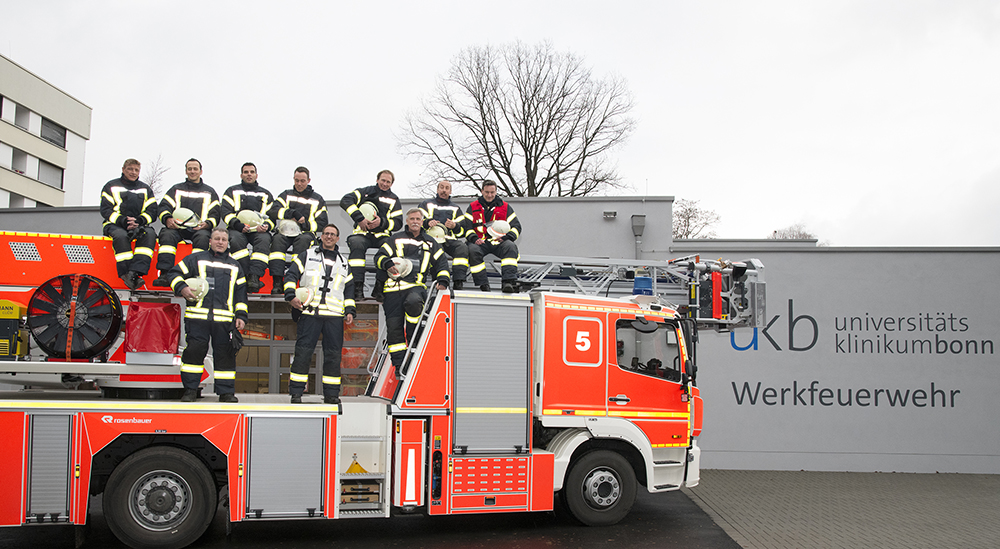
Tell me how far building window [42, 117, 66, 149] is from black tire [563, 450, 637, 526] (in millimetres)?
44279

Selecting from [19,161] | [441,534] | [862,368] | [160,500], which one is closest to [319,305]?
[160,500]

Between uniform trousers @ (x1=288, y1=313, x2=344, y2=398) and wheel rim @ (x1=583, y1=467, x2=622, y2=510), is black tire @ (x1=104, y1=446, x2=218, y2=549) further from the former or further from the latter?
wheel rim @ (x1=583, y1=467, x2=622, y2=510)

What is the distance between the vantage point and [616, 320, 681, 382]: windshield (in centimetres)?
805

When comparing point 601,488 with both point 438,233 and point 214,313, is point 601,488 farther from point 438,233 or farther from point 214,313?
point 214,313

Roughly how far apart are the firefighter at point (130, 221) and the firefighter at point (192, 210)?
6.0 inches

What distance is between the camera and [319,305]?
24.9 feet

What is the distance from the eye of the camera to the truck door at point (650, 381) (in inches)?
314

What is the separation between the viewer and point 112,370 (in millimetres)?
7094

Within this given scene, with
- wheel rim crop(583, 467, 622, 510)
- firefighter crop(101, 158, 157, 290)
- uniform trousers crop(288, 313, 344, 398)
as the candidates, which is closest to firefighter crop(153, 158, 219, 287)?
firefighter crop(101, 158, 157, 290)

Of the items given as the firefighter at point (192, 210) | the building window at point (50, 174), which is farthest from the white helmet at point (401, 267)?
the building window at point (50, 174)

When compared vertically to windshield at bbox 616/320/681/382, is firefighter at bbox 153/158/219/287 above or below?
above

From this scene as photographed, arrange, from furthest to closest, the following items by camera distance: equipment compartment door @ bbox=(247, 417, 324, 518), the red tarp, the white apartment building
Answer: the white apartment building, the red tarp, equipment compartment door @ bbox=(247, 417, 324, 518)

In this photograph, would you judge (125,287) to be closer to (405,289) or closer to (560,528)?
Result: (405,289)

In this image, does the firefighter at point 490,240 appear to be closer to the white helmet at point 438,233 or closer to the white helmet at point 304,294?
the white helmet at point 438,233
